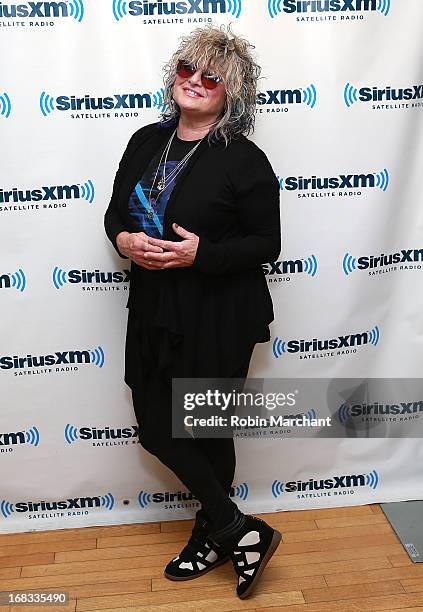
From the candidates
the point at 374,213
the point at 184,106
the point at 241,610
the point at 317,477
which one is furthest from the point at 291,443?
the point at 184,106

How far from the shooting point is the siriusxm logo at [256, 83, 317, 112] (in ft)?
7.35

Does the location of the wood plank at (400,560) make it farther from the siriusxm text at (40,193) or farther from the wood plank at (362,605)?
the siriusxm text at (40,193)

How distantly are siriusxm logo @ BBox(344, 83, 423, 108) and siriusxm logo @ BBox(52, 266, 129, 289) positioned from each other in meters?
0.93

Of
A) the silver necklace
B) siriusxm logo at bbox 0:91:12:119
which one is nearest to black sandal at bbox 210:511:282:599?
the silver necklace

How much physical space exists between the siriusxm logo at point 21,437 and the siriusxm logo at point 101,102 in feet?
3.57

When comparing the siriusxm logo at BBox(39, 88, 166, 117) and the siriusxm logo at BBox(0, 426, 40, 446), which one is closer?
the siriusxm logo at BBox(39, 88, 166, 117)

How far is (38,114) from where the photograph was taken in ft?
7.20

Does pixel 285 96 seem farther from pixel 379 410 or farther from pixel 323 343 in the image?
pixel 379 410

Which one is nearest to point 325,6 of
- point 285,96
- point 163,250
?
point 285,96

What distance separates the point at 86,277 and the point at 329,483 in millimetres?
1194

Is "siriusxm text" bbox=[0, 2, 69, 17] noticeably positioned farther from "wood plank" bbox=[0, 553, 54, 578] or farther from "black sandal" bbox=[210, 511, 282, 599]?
"wood plank" bbox=[0, 553, 54, 578]

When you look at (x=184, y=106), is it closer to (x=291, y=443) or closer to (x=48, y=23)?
(x=48, y=23)

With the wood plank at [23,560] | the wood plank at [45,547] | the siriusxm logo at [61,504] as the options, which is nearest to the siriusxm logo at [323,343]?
the siriusxm logo at [61,504]

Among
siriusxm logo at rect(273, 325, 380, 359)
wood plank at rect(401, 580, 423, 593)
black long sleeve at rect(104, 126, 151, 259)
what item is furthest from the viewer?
siriusxm logo at rect(273, 325, 380, 359)
